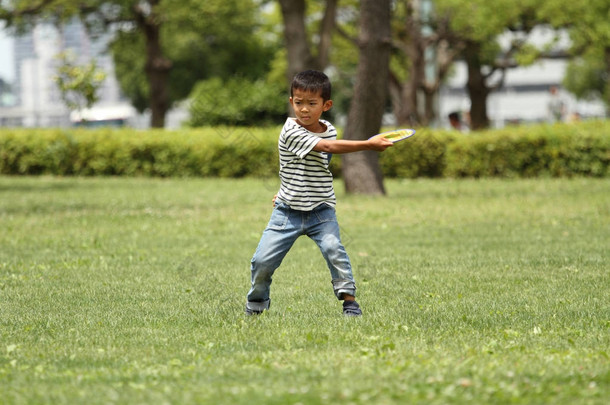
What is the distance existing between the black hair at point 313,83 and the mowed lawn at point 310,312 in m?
1.48

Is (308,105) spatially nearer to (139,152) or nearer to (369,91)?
(369,91)

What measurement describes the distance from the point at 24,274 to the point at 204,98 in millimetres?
25261

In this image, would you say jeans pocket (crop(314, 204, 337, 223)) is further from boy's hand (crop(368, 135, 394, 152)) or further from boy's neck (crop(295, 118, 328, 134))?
boy's hand (crop(368, 135, 394, 152))

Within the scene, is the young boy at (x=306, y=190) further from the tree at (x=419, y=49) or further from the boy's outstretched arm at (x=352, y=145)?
the tree at (x=419, y=49)

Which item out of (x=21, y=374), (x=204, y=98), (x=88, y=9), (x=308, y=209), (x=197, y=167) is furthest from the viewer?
(x=88, y=9)

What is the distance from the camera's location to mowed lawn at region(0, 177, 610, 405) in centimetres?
462

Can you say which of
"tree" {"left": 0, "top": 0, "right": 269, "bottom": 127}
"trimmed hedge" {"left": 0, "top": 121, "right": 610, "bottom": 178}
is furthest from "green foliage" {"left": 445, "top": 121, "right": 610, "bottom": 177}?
"tree" {"left": 0, "top": 0, "right": 269, "bottom": 127}

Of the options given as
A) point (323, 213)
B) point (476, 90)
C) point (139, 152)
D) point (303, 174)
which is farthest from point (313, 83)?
point (476, 90)

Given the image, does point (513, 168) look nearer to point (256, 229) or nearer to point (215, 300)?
point (256, 229)

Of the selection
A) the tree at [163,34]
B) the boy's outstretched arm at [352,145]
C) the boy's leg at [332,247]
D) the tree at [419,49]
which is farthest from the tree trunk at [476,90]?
the boy's outstretched arm at [352,145]

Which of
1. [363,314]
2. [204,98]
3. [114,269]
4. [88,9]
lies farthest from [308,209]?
[88,9]

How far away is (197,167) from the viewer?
25.6 m

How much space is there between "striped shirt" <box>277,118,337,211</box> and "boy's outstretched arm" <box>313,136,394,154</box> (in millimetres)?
105

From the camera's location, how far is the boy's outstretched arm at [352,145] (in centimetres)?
584
